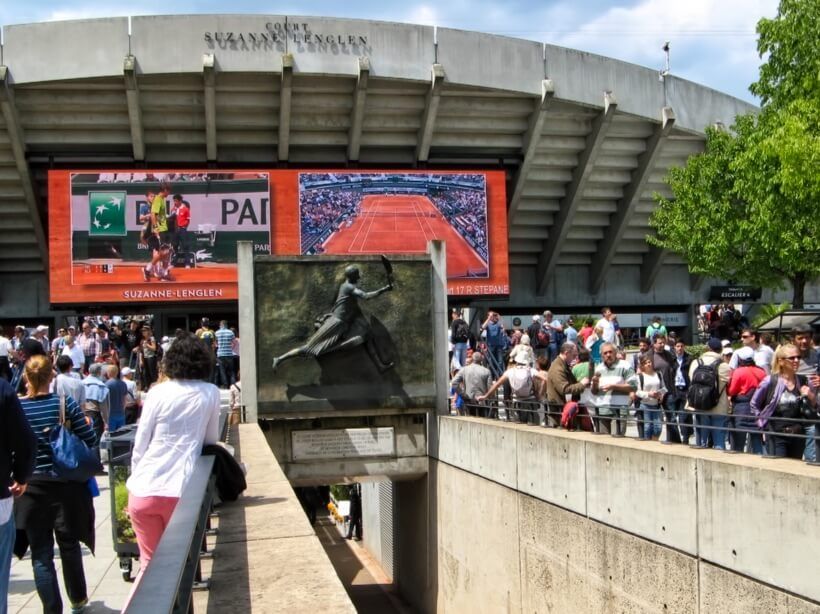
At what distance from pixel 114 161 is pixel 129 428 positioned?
19.8 m

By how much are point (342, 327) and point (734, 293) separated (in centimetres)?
2194

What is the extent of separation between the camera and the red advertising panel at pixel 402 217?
26.6 metres

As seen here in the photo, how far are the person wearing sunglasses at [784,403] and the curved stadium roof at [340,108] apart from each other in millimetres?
17293

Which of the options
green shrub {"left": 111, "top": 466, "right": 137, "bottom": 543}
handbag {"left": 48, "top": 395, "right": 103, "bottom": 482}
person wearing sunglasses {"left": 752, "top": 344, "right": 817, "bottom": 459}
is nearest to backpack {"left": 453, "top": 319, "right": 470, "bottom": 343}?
person wearing sunglasses {"left": 752, "top": 344, "right": 817, "bottom": 459}

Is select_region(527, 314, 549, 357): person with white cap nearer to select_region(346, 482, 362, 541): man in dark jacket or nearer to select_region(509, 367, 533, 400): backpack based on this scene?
select_region(509, 367, 533, 400): backpack

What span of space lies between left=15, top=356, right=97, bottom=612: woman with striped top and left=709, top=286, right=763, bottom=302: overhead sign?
30.3 metres

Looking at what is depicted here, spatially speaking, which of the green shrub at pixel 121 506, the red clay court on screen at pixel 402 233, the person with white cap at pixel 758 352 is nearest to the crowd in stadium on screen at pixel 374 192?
the red clay court on screen at pixel 402 233

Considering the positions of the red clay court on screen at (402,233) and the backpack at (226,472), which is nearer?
the backpack at (226,472)

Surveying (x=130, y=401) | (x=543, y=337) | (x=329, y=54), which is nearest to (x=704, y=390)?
(x=130, y=401)

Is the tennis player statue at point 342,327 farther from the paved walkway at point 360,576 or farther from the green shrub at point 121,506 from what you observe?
the green shrub at point 121,506

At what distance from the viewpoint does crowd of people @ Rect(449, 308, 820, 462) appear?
8328mm

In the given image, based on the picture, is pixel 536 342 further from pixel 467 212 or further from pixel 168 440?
pixel 168 440

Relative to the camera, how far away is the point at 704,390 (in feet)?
34.6

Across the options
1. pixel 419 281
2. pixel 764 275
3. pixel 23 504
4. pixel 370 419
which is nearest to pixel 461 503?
pixel 370 419
